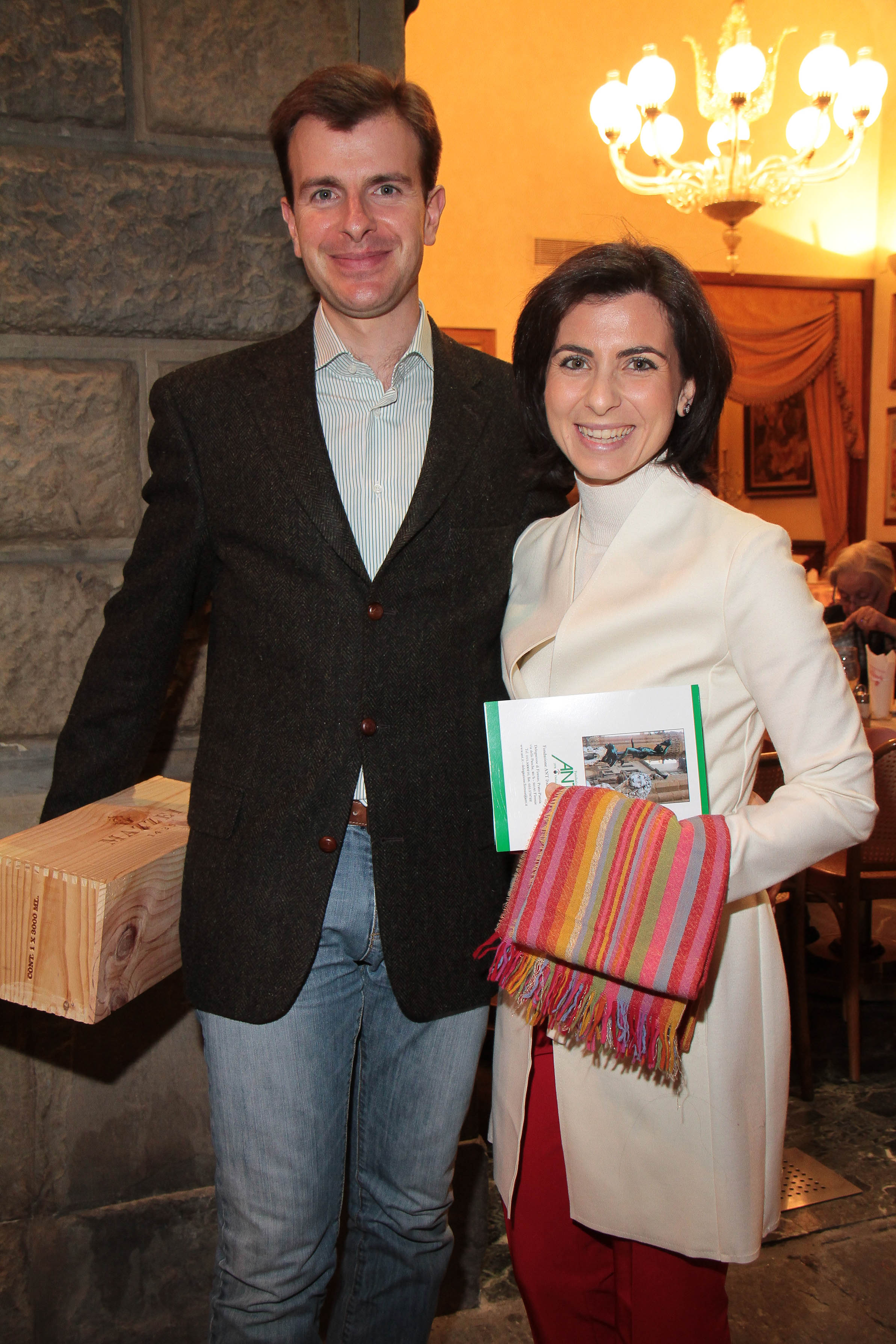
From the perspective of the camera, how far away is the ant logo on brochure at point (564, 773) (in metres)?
1.40

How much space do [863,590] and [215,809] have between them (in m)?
3.88

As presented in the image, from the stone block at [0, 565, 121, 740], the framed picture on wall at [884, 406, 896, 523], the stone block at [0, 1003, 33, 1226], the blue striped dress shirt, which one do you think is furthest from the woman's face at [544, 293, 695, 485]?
the framed picture on wall at [884, 406, 896, 523]

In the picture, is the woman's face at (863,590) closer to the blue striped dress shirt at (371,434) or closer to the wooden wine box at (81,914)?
the blue striped dress shirt at (371,434)

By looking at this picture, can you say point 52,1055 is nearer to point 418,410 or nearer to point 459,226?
point 418,410

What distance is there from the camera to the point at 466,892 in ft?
5.16

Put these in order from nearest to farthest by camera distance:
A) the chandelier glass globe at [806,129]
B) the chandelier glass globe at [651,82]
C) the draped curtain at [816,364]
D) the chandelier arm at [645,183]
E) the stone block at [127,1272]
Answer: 1. the stone block at [127,1272]
2. the chandelier glass globe at [651,82]
3. the chandelier glass globe at [806,129]
4. the chandelier arm at [645,183]
5. the draped curtain at [816,364]

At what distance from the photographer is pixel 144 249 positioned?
6.11 feet

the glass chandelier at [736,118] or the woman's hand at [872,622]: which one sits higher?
the glass chandelier at [736,118]

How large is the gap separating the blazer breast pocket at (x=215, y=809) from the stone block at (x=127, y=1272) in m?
0.99

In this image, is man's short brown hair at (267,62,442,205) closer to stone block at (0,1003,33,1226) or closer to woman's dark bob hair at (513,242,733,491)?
woman's dark bob hair at (513,242,733,491)

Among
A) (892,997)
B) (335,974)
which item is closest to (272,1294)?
(335,974)

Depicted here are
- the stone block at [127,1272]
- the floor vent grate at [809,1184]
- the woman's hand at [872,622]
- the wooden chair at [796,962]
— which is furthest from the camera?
the woman's hand at [872,622]

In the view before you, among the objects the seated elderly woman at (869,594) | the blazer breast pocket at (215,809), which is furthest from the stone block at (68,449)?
the seated elderly woman at (869,594)

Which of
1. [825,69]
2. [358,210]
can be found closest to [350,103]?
[358,210]
